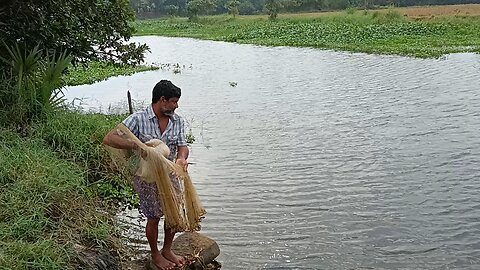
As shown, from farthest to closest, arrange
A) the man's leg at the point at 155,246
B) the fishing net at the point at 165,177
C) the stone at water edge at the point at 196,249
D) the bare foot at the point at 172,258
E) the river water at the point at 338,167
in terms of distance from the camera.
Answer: the river water at the point at 338,167, the stone at water edge at the point at 196,249, the bare foot at the point at 172,258, the man's leg at the point at 155,246, the fishing net at the point at 165,177

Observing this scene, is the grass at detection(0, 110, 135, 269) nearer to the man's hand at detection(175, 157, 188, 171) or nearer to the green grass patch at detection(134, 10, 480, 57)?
the man's hand at detection(175, 157, 188, 171)

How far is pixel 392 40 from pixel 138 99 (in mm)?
19808

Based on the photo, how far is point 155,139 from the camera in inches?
193

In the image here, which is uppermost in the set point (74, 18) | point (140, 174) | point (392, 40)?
point (74, 18)

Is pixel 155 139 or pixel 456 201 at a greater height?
pixel 155 139

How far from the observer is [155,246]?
5.38 metres

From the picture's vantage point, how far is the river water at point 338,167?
6.42m

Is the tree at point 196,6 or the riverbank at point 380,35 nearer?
the riverbank at point 380,35

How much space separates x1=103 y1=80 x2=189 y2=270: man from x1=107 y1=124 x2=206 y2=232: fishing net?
8cm

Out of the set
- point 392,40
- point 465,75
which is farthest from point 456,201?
point 392,40

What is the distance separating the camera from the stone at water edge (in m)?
5.67

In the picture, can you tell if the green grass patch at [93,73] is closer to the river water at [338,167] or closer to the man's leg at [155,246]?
the river water at [338,167]

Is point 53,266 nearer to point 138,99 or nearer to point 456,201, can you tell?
point 456,201

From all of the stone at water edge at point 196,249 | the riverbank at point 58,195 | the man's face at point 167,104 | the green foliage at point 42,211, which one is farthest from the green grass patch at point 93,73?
the man's face at point 167,104
